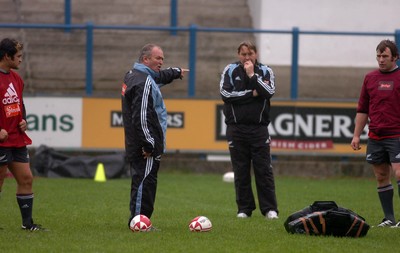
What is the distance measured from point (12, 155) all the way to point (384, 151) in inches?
165

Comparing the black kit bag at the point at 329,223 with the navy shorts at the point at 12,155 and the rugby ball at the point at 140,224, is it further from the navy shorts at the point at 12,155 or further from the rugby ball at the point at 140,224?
the navy shorts at the point at 12,155

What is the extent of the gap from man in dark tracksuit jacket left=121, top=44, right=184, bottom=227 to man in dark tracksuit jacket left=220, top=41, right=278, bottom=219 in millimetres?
1706

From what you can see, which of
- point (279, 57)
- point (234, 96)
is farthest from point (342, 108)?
point (234, 96)

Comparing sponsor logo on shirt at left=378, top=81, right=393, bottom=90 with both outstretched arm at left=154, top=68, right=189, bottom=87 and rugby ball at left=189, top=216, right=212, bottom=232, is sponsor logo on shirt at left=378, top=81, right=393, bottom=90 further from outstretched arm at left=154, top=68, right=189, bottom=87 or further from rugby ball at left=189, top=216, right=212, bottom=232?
rugby ball at left=189, top=216, right=212, bottom=232

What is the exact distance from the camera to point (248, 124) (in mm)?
11812

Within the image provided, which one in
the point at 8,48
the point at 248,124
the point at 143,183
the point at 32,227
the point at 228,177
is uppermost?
the point at 8,48

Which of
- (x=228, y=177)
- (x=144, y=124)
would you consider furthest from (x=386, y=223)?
(x=228, y=177)

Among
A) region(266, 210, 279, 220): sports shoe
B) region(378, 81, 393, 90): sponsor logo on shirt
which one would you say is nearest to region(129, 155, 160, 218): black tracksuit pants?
region(266, 210, 279, 220): sports shoe

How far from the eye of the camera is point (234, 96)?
11.7 meters

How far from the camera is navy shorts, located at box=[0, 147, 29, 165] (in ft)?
32.0

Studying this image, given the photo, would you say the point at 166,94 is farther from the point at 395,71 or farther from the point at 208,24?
the point at 395,71

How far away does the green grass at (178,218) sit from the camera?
29.3 ft

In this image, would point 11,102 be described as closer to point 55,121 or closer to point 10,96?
point 10,96

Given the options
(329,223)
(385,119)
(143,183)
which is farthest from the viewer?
(385,119)
